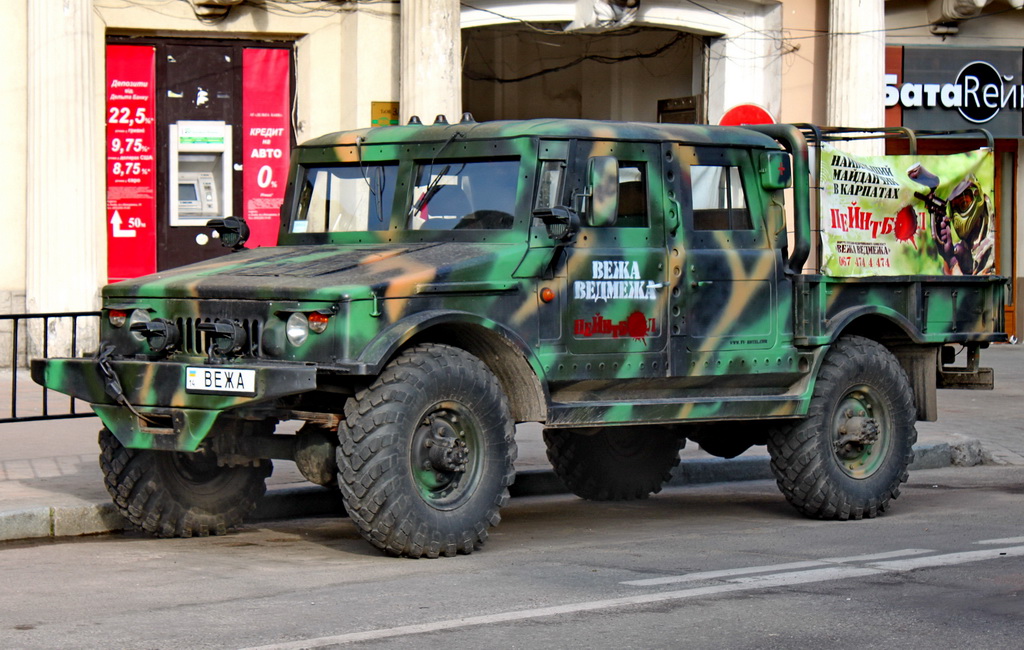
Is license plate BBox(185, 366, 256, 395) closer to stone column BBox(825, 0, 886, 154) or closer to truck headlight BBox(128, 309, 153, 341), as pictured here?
truck headlight BBox(128, 309, 153, 341)

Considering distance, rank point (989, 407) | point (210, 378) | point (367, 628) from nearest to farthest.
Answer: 1. point (367, 628)
2. point (210, 378)
3. point (989, 407)

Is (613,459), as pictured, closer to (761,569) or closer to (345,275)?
(761,569)

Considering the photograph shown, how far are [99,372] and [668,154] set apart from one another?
126 inches

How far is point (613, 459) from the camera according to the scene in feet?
32.4

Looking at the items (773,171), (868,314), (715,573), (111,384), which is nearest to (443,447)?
(715,573)

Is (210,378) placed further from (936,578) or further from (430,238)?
(936,578)

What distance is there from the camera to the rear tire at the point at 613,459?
9.83m

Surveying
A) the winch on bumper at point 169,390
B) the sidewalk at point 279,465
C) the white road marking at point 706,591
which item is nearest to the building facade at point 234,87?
the sidewalk at point 279,465

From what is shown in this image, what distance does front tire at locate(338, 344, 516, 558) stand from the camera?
7.21 meters

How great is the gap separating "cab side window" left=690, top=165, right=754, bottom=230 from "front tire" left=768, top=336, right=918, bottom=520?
1.01 m

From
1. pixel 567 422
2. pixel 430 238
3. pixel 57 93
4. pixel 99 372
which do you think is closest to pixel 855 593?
pixel 567 422

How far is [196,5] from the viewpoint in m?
17.1

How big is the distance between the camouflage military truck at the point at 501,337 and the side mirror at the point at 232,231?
2cm

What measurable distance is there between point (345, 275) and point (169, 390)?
983 mm
